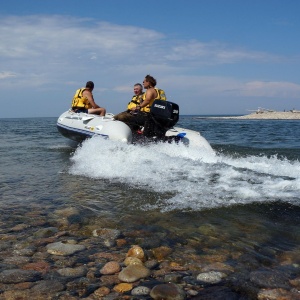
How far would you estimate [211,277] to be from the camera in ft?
8.36

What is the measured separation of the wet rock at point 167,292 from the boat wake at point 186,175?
1.89 meters

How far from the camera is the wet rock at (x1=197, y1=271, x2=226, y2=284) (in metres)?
2.51

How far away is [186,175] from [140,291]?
13.1 ft

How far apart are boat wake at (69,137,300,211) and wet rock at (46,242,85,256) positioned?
1.38m

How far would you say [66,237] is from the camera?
338 centimetres

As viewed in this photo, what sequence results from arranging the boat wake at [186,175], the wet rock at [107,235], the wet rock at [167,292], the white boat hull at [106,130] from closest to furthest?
the wet rock at [167,292]
the wet rock at [107,235]
the boat wake at [186,175]
the white boat hull at [106,130]

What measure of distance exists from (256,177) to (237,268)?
11.4 feet

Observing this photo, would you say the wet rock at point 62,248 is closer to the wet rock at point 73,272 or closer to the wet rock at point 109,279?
the wet rock at point 73,272

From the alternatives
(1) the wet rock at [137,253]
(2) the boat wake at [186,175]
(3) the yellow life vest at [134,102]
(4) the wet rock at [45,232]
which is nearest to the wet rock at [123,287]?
(1) the wet rock at [137,253]

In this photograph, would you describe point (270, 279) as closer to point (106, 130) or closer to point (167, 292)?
point (167, 292)

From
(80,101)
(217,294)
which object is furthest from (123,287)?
(80,101)

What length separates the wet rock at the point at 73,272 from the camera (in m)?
2.59

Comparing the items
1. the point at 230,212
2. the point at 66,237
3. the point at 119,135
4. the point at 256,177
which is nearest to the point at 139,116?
the point at 119,135

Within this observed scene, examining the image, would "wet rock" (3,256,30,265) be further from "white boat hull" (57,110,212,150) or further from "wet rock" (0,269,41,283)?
"white boat hull" (57,110,212,150)
